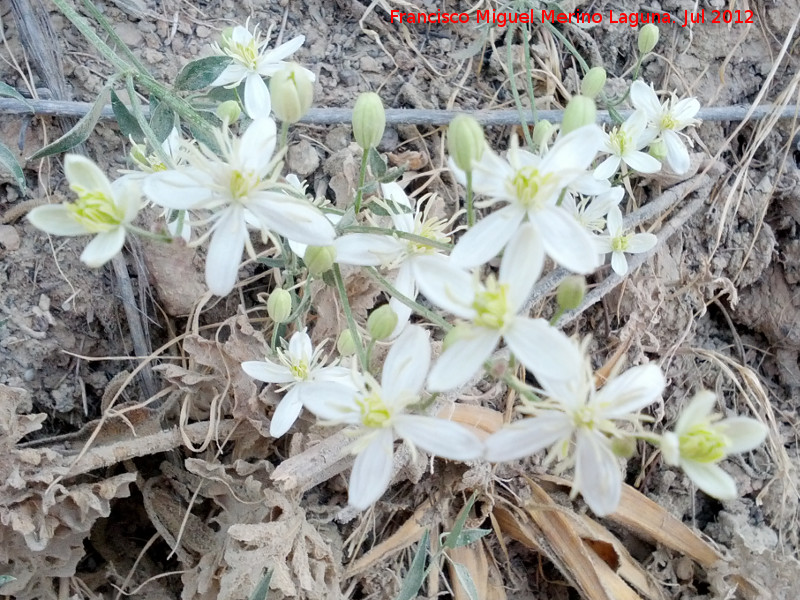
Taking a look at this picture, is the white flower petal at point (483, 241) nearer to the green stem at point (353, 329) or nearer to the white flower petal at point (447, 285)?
the white flower petal at point (447, 285)

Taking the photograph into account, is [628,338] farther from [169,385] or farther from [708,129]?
[169,385]

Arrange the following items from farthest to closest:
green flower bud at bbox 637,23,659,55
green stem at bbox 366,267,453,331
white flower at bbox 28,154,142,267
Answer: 1. green flower bud at bbox 637,23,659,55
2. green stem at bbox 366,267,453,331
3. white flower at bbox 28,154,142,267

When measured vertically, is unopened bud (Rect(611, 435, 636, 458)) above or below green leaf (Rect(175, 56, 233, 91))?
below

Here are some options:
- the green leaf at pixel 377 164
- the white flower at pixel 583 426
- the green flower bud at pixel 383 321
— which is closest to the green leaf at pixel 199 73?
the green leaf at pixel 377 164

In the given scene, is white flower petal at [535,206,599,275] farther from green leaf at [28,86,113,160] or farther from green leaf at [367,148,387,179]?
green leaf at [28,86,113,160]

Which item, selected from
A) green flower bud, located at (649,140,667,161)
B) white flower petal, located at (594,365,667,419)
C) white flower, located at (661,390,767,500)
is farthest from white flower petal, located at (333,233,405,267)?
green flower bud, located at (649,140,667,161)

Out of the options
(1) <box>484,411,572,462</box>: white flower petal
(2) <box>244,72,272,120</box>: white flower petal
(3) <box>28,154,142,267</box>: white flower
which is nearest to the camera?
(1) <box>484,411,572,462</box>: white flower petal

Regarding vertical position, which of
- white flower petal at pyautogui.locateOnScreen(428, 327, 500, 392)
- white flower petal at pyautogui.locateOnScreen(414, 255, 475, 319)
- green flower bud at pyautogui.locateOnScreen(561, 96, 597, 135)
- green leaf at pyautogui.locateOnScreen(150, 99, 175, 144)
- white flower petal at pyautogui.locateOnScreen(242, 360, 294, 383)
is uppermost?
green flower bud at pyautogui.locateOnScreen(561, 96, 597, 135)

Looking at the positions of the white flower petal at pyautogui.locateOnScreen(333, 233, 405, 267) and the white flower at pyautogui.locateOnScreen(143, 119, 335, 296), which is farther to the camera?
the white flower petal at pyautogui.locateOnScreen(333, 233, 405, 267)
